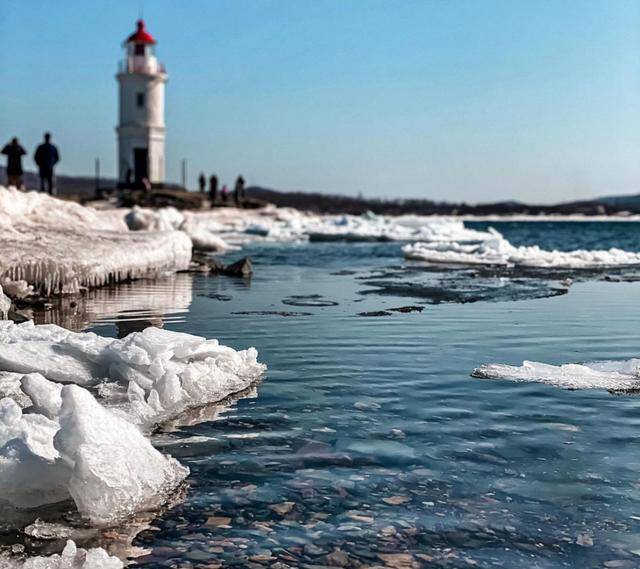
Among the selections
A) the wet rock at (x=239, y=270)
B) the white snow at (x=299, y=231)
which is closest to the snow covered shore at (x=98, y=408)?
the wet rock at (x=239, y=270)

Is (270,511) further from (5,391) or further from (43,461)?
(5,391)

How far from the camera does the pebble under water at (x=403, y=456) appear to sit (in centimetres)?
261

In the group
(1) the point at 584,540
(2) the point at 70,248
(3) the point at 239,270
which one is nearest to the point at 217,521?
(1) the point at 584,540

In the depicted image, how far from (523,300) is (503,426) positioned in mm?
6100

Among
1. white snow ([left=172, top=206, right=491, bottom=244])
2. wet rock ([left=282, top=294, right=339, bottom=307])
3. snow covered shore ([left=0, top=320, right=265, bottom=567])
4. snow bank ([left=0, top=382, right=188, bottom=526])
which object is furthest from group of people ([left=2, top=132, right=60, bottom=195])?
snow bank ([left=0, top=382, right=188, bottom=526])

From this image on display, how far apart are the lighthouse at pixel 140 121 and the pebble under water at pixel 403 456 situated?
38.6 metres

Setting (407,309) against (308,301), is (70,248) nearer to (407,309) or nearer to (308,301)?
(308,301)

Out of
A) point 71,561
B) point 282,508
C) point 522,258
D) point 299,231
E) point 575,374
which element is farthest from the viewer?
point 299,231

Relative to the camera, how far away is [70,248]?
994 centimetres

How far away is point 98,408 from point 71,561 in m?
0.69

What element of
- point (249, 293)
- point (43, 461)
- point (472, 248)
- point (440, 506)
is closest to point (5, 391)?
point (43, 461)

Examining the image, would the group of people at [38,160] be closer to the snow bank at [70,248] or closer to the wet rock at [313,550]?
the snow bank at [70,248]

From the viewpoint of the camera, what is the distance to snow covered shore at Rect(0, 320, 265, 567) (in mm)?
2820

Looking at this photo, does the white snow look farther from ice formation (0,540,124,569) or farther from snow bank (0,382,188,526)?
ice formation (0,540,124,569)
